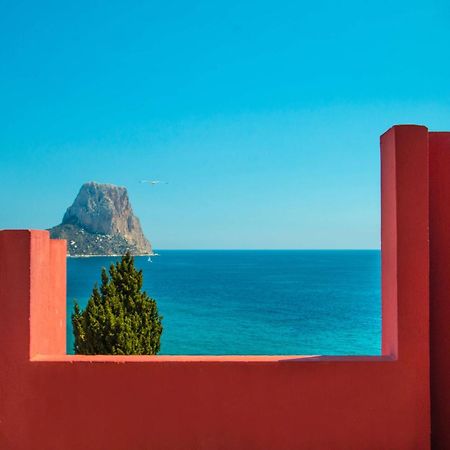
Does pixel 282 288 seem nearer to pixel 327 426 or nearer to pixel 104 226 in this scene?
pixel 327 426

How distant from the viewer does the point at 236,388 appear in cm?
311

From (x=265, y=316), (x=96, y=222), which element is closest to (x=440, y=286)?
(x=265, y=316)

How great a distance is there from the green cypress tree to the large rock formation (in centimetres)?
12252

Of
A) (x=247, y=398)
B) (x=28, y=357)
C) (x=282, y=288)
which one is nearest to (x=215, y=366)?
(x=247, y=398)

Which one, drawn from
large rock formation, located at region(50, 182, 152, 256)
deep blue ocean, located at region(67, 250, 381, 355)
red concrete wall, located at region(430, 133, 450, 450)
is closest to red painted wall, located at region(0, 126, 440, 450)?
red concrete wall, located at region(430, 133, 450, 450)

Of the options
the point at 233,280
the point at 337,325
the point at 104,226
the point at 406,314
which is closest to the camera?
the point at 406,314

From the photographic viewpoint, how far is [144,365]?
3119mm

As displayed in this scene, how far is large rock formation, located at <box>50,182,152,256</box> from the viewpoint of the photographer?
132250 mm

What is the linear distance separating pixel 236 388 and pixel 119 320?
7.78m

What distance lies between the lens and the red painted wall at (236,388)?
308cm

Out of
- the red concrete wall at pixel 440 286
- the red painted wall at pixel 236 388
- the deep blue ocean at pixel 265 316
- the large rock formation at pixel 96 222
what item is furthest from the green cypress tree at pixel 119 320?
the large rock formation at pixel 96 222

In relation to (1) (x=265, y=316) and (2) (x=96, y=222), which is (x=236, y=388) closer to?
(1) (x=265, y=316)

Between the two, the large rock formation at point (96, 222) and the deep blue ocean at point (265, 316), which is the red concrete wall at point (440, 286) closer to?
the deep blue ocean at point (265, 316)

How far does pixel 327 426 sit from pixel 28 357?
6.26 feet
